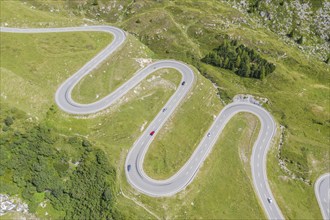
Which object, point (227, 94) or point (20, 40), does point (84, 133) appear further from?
point (227, 94)

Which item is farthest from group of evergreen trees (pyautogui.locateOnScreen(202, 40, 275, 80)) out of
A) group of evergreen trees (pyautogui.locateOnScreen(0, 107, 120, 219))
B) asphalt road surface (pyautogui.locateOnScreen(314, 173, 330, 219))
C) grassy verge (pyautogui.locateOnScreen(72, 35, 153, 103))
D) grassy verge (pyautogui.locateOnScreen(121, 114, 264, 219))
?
group of evergreen trees (pyautogui.locateOnScreen(0, 107, 120, 219))

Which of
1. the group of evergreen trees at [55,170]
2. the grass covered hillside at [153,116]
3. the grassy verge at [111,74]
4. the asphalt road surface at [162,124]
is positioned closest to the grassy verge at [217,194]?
the grass covered hillside at [153,116]

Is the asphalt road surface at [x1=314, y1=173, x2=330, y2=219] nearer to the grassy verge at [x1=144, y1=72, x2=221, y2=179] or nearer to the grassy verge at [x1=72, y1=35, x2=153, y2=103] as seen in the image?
the grassy verge at [x1=144, y1=72, x2=221, y2=179]

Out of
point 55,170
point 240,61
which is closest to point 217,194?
point 55,170

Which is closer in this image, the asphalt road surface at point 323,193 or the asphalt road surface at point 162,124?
the asphalt road surface at point 162,124

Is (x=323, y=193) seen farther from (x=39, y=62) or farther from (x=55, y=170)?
(x=39, y=62)

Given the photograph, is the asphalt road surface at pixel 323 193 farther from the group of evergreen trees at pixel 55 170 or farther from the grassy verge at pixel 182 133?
the group of evergreen trees at pixel 55 170

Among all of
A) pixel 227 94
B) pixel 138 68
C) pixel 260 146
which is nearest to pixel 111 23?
pixel 138 68
